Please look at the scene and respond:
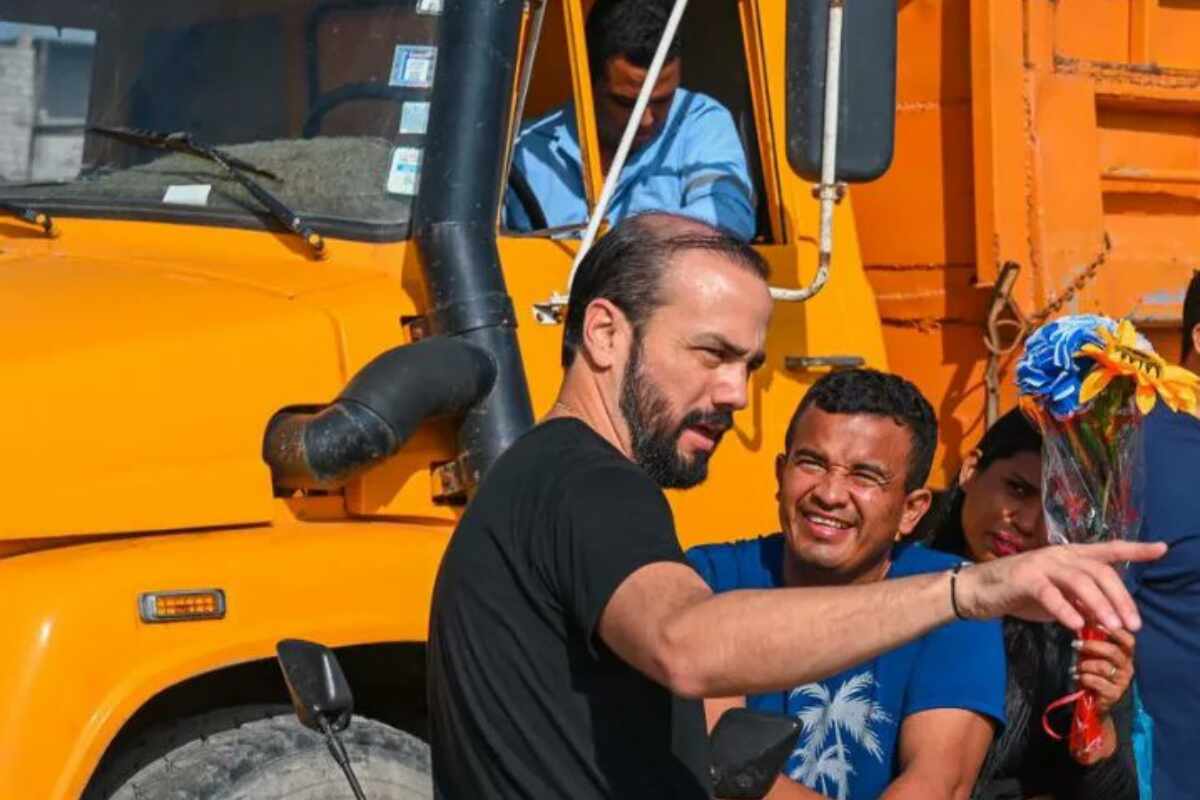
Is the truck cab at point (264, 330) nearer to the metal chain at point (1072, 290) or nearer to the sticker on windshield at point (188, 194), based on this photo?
the sticker on windshield at point (188, 194)

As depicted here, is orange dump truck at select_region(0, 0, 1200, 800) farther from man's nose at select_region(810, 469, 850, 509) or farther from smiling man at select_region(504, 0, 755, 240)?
man's nose at select_region(810, 469, 850, 509)

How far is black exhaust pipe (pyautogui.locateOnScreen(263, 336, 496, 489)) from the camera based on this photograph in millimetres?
3777

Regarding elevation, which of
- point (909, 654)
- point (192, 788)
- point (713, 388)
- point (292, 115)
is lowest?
point (192, 788)

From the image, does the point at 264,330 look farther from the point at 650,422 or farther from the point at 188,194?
the point at 650,422

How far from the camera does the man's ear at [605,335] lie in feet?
9.27

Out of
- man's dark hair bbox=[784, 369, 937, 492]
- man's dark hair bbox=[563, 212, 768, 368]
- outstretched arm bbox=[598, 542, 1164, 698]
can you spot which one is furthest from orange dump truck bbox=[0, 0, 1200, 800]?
outstretched arm bbox=[598, 542, 1164, 698]

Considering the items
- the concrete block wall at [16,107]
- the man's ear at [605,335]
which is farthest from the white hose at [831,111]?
the concrete block wall at [16,107]

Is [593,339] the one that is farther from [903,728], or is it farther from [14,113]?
[14,113]

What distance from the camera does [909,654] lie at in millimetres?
3572

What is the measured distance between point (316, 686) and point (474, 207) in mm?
1400

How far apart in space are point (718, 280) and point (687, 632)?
56 centimetres

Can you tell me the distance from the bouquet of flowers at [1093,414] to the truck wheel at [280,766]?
43.3 inches

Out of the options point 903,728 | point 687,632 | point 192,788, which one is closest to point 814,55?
point 903,728

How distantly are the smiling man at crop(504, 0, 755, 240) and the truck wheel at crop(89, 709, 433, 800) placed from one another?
1.06m
